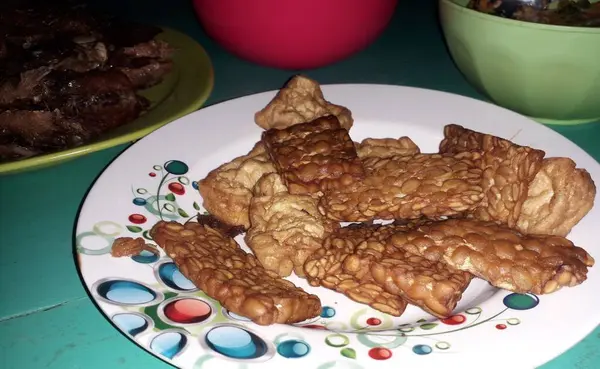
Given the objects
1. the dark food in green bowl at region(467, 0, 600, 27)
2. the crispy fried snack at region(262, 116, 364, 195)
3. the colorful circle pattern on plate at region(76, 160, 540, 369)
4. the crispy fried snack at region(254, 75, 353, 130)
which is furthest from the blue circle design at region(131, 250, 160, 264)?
the dark food in green bowl at region(467, 0, 600, 27)

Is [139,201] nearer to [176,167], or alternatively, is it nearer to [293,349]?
[176,167]

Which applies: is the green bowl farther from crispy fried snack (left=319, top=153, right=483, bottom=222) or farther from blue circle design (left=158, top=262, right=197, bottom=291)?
blue circle design (left=158, top=262, right=197, bottom=291)

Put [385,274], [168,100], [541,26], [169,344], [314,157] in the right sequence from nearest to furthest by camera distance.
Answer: [169,344] → [385,274] → [314,157] → [541,26] → [168,100]

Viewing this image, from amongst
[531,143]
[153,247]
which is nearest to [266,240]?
[153,247]

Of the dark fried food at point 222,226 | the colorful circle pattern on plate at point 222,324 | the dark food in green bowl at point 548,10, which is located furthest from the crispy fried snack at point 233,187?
the dark food in green bowl at point 548,10

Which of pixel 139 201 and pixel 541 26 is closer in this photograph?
pixel 139 201

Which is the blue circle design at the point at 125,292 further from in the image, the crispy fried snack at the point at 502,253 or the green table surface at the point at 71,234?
the crispy fried snack at the point at 502,253

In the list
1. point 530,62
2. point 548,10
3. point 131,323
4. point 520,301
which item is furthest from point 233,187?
point 548,10
